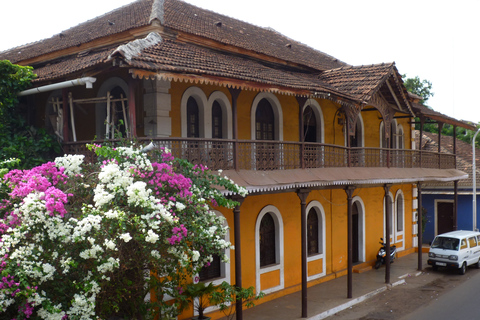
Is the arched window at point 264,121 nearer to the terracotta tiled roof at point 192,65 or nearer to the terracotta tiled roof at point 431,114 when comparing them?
the terracotta tiled roof at point 192,65

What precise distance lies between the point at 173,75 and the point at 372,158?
8687mm

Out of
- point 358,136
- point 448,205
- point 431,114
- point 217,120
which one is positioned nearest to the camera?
point 217,120

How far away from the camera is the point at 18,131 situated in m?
11.7

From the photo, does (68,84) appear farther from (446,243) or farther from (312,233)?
(446,243)

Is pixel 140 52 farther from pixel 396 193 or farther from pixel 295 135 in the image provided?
pixel 396 193

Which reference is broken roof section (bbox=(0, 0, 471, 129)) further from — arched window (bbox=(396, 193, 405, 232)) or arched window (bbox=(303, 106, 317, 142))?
arched window (bbox=(396, 193, 405, 232))

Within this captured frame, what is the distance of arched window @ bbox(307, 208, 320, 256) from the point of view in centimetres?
1557

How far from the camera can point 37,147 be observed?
10.8m

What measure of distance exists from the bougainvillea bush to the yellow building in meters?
2.04

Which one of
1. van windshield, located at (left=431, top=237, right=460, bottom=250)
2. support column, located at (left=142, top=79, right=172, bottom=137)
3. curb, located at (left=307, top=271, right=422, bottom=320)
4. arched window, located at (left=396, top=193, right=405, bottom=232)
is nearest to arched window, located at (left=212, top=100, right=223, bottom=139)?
support column, located at (left=142, top=79, right=172, bottom=137)

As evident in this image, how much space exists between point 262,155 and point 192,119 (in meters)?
2.19

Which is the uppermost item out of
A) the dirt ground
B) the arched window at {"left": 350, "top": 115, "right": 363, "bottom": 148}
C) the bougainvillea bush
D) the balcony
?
the arched window at {"left": 350, "top": 115, "right": 363, "bottom": 148}

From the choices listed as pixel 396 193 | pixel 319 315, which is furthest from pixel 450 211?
pixel 319 315

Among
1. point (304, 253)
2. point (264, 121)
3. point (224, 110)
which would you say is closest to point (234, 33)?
point (264, 121)
